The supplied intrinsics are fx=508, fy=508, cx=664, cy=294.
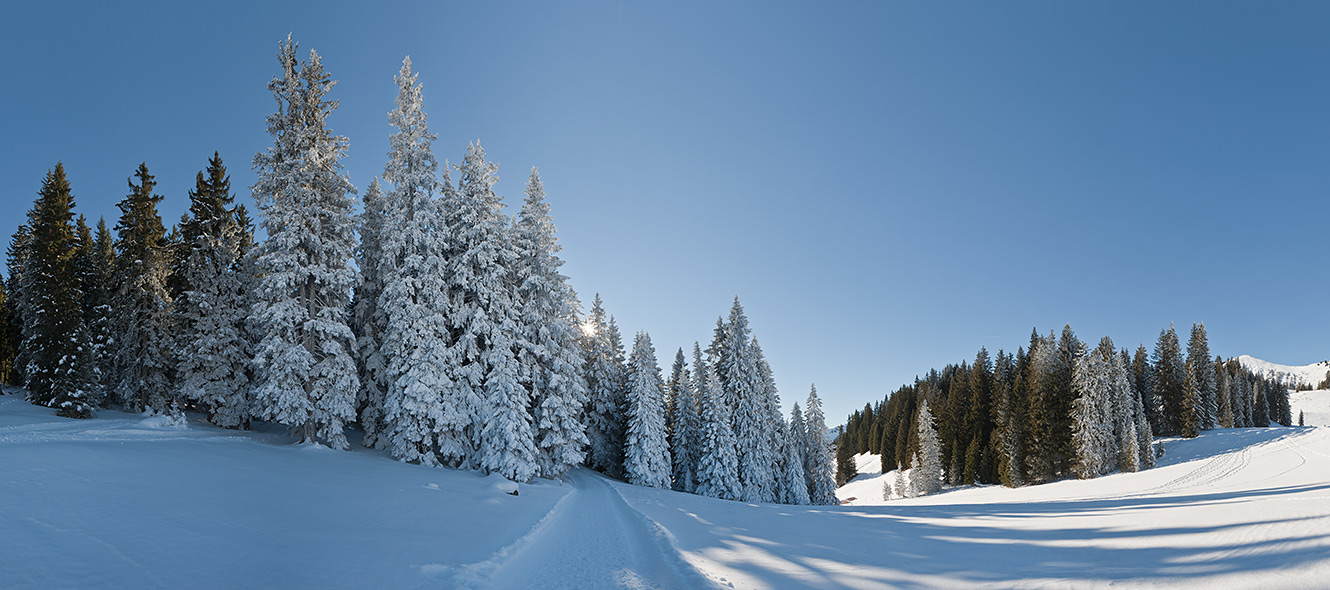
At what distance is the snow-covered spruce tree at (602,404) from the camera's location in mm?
35781

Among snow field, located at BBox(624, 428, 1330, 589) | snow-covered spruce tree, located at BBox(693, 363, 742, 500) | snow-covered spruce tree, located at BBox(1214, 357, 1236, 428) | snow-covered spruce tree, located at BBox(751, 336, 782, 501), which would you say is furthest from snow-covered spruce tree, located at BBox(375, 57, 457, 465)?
snow-covered spruce tree, located at BBox(1214, 357, 1236, 428)

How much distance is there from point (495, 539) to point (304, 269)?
17082 millimetres

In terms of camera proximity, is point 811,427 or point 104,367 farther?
point 811,427

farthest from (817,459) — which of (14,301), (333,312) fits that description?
(14,301)

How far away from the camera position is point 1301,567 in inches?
241

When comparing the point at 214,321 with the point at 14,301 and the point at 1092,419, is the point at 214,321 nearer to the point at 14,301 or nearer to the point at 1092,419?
the point at 14,301

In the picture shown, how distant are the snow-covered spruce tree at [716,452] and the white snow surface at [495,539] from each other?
1944cm

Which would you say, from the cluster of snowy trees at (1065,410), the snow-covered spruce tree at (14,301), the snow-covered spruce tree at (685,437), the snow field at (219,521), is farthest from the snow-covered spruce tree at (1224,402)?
the snow-covered spruce tree at (14,301)

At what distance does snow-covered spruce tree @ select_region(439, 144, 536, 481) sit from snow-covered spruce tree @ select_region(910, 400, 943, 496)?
5216cm

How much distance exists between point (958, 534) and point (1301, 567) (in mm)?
5328

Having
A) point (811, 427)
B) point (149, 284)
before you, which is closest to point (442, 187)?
point (149, 284)

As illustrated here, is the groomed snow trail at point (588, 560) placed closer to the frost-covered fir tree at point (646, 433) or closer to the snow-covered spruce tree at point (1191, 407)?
the frost-covered fir tree at point (646, 433)

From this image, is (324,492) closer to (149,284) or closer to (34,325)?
(149,284)

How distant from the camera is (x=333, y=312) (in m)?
21.8
